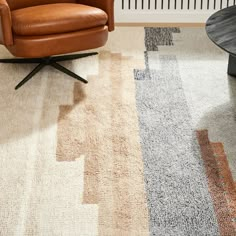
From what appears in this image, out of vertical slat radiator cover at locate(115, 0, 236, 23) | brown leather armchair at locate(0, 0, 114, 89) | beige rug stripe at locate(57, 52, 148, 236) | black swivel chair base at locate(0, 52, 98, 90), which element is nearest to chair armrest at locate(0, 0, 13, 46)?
brown leather armchair at locate(0, 0, 114, 89)

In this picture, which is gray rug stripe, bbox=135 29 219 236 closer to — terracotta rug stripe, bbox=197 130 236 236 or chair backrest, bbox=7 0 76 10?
terracotta rug stripe, bbox=197 130 236 236

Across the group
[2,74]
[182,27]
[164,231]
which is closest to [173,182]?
[164,231]

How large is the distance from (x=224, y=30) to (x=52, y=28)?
101 cm

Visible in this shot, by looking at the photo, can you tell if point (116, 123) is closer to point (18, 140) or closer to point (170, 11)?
point (18, 140)

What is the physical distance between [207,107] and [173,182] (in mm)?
805

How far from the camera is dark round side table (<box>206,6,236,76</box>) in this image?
3220 mm

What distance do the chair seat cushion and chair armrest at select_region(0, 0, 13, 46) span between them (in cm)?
5

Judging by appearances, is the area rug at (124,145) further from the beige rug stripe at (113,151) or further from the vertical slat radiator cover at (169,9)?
the vertical slat radiator cover at (169,9)

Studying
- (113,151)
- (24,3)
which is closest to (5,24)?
(24,3)

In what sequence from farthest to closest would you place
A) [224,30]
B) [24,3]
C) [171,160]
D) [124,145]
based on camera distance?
1. [24,3]
2. [224,30]
3. [124,145]
4. [171,160]

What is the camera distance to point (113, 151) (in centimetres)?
310

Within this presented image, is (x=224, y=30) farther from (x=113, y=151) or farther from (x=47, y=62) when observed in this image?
(x=47, y=62)

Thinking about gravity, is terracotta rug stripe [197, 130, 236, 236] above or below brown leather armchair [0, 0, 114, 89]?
below

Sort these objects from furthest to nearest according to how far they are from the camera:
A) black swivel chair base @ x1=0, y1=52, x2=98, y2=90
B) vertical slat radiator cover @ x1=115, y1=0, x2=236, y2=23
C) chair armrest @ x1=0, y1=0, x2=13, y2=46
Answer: vertical slat radiator cover @ x1=115, y1=0, x2=236, y2=23, black swivel chair base @ x1=0, y1=52, x2=98, y2=90, chair armrest @ x1=0, y1=0, x2=13, y2=46
